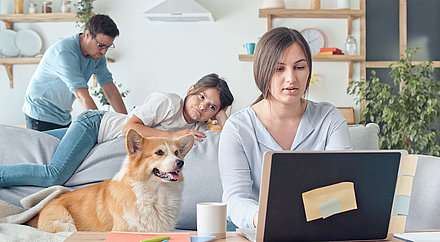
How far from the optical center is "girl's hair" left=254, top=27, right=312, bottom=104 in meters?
1.43

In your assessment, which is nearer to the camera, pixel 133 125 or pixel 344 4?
pixel 133 125

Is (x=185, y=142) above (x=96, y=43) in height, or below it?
below

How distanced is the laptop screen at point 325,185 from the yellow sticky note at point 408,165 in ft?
0.05

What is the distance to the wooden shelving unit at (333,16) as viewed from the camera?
461cm

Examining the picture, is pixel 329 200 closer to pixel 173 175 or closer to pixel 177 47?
pixel 173 175

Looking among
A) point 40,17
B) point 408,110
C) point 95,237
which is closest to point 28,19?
point 40,17

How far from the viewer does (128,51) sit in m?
4.94

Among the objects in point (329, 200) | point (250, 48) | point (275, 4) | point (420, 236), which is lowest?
point (420, 236)

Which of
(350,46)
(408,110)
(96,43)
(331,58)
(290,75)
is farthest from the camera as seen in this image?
(350,46)

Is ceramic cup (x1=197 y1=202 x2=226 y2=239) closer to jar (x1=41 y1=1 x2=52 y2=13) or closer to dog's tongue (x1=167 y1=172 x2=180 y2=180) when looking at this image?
dog's tongue (x1=167 y1=172 x2=180 y2=180)

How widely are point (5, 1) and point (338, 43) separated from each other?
3.61 meters

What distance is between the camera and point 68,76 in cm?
285

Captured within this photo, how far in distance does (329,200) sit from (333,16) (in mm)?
4169

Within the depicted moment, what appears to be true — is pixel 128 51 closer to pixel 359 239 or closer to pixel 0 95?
pixel 0 95
